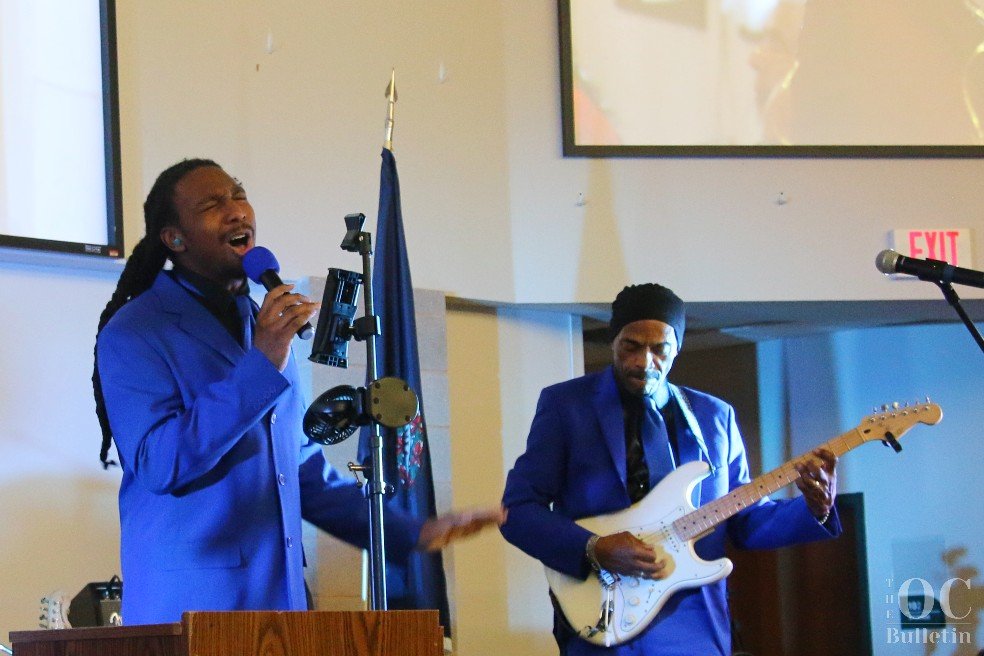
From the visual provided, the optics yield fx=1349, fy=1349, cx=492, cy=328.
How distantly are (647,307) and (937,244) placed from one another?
1.98 meters

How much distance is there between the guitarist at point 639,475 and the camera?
3.59 m

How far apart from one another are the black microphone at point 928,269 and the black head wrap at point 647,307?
0.82 metres

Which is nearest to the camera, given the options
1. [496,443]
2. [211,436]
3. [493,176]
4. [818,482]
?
[211,436]

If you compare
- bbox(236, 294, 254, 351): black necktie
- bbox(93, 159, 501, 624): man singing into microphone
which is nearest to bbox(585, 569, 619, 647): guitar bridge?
bbox(93, 159, 501, 624): man singing into microphone

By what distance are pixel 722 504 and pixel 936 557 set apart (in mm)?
2835

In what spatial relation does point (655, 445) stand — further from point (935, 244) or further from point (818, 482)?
point (935, 244)

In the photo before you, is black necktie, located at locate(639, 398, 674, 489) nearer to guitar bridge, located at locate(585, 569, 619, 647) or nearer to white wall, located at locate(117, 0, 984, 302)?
guitar bridge, located at locate(585, 569, 619, 647)

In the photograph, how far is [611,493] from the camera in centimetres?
372

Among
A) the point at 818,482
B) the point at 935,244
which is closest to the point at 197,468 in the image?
the point at 818,482

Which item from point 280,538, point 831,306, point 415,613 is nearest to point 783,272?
point 831,306

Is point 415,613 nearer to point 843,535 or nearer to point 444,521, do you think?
point 444,521

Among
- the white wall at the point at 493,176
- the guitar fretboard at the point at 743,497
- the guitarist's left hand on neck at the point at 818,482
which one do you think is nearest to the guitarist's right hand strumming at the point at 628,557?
the guitar fretboard at the point at 743,497

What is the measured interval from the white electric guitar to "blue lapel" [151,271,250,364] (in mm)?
1479

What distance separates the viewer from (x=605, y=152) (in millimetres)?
5203
